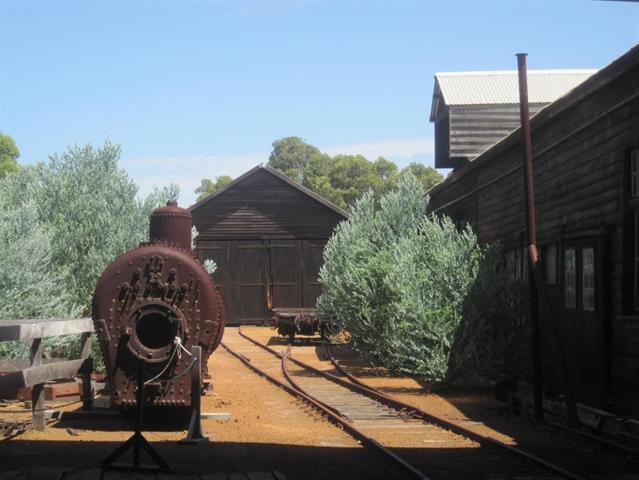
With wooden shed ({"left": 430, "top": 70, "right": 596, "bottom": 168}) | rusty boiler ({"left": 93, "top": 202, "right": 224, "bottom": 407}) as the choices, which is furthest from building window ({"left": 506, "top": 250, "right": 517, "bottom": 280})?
rusty boiler ({"left": 93, "top": 202, "right": 224, "bottom": 407})

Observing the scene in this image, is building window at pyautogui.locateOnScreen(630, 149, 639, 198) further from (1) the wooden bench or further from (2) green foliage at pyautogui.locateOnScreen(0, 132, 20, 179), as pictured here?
(2) green foliage at pyautogui.locateOnScreen(0, 132, 20, 179)

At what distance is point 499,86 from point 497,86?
6 cm

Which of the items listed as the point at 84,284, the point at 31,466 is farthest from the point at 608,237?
the point at 84,284

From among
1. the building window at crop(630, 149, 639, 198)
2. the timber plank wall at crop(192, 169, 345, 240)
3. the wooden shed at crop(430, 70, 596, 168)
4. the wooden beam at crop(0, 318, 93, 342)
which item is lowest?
the wooden beam at crop(0, 318, 93, 342)

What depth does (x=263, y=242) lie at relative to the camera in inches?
1544

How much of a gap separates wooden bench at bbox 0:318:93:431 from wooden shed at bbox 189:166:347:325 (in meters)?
26.0

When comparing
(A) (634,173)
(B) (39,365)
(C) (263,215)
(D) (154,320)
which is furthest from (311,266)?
(B) (39,365)

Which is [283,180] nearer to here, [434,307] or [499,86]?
[499,86]

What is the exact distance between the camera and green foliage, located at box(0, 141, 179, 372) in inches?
706

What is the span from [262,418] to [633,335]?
5.08m

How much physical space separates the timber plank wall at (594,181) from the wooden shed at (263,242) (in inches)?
789

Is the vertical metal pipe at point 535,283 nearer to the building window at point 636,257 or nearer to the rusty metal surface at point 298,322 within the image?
the building window at point 636,257

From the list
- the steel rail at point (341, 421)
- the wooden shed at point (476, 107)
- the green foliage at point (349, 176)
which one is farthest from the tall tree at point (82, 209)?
the green foliage at point (349, 176)

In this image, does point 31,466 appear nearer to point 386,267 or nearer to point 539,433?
point 539,433
